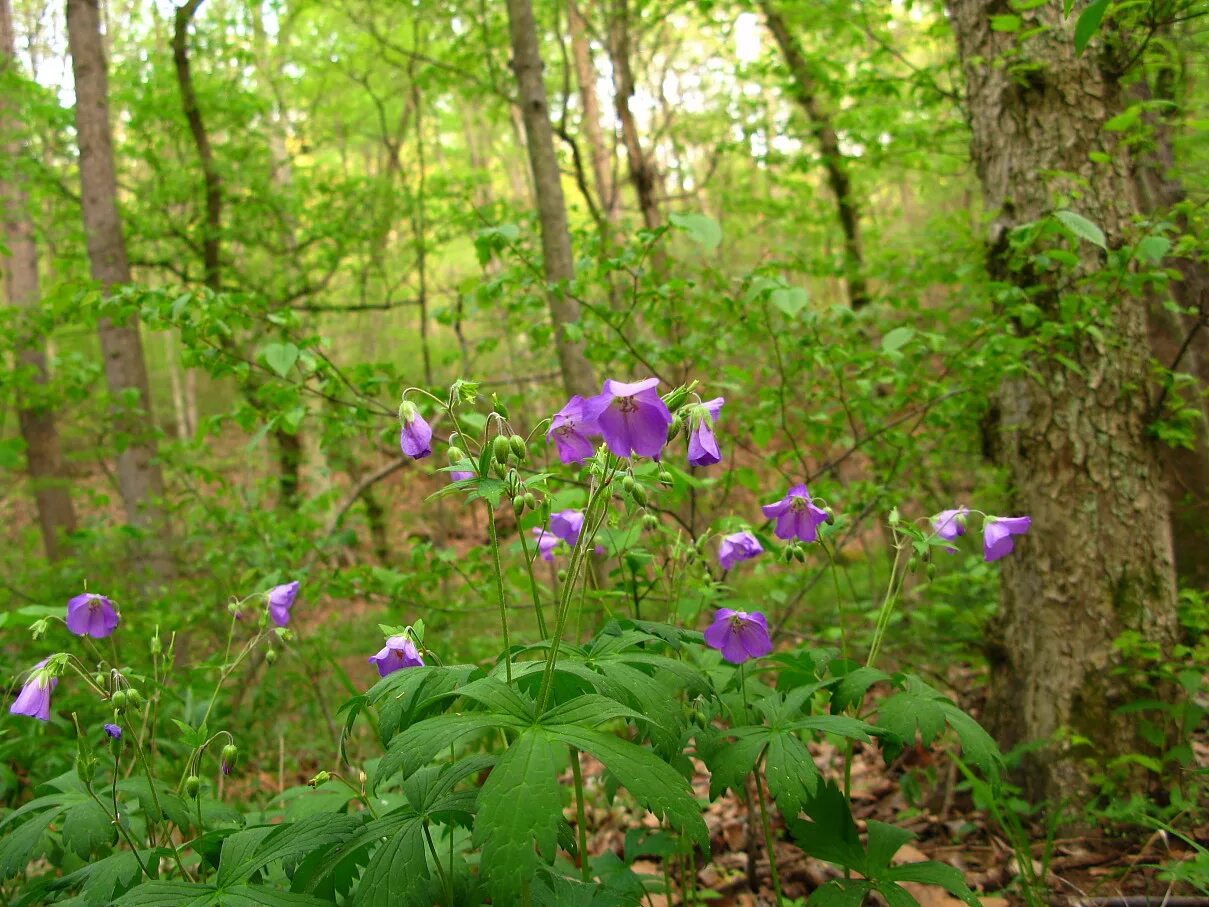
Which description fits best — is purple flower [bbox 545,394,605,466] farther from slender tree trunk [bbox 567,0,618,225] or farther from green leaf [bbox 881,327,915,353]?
slender tree trunk [bbox 567,0,618,225]

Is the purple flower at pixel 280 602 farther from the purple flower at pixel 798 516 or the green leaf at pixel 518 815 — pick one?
the purple flower at pixel 798 516

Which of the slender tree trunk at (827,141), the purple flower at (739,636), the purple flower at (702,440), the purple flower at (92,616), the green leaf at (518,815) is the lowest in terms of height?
the purple flower at (739,636)

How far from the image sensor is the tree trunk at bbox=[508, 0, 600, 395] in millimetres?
3367

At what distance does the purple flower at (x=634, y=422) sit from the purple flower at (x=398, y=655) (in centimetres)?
61

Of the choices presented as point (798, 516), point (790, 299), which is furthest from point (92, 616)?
point (790, 299)

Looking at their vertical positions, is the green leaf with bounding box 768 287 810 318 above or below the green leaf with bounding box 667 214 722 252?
below

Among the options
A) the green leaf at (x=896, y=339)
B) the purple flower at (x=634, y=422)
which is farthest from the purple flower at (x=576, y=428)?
the green leaf at (x=896, y=339)

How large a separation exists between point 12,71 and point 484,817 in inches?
259

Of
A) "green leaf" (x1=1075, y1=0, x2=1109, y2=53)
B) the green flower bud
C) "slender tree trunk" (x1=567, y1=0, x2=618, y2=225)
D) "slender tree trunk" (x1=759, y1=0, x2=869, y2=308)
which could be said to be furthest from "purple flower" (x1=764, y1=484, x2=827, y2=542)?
"slender tree trunk" (x1=567, y1=0, x2=618, y2=225)

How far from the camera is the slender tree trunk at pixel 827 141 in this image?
5.18 meters

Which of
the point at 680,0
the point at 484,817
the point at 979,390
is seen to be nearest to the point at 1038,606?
the point at 979,390

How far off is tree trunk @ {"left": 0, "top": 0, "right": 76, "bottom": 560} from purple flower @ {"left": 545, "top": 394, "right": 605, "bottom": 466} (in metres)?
3.87

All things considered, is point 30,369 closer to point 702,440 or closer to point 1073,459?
point 702,440

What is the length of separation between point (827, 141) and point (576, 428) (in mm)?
5299
